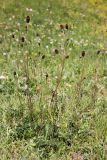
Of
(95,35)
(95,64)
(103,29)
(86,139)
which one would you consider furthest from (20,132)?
(103,29)

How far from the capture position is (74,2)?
18.5 m

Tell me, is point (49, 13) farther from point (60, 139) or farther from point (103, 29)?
point (60, 139)

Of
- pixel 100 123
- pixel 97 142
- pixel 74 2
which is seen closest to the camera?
pixel 97 142

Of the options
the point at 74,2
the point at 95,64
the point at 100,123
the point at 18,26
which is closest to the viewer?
the point at 100,123

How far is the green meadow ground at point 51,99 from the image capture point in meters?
6.77

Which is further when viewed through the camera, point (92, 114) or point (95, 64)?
point (95, 64)

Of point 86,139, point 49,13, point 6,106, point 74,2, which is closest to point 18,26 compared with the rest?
point 49,13

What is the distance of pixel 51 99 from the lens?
295 inches

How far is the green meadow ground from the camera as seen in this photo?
677cm

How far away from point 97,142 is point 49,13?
984 cm

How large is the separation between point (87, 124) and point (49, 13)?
9316 mm

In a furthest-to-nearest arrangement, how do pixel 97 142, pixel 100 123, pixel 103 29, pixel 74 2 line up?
pixel 74 2
pixel 103 29
pixel 100 123
pixel 97 142

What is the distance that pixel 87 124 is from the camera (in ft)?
23.8

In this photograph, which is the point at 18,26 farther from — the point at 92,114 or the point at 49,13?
the point at 92,114
